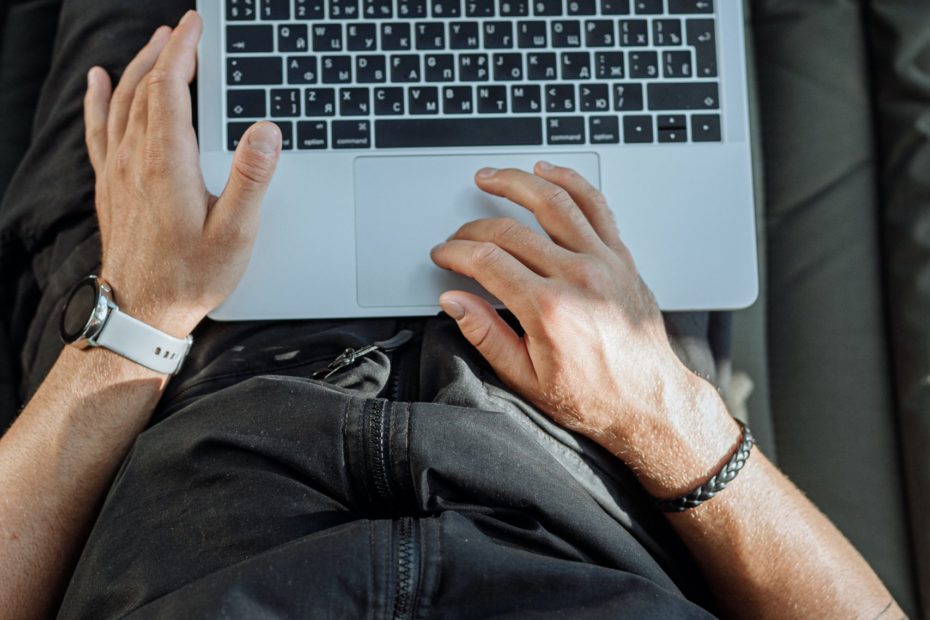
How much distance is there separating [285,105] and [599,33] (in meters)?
0.33

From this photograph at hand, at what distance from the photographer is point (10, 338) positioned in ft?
3.42

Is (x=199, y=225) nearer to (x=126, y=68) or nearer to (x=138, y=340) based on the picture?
(x=138, y=340)

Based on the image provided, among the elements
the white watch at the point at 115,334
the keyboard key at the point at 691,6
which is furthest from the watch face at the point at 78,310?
the keyboard key at the point at 691,6

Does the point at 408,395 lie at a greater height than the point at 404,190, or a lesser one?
lesser

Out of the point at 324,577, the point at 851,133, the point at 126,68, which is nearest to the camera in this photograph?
the point at 324,577

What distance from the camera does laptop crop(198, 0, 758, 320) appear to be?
868 mm

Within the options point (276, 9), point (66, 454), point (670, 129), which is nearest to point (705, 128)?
point (670, 129)

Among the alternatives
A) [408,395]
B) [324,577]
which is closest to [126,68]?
[408,395]

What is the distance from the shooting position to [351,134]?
873mm

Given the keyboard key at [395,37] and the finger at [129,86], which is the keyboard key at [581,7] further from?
the finger at [129,86]

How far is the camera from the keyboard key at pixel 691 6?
90 centimetres

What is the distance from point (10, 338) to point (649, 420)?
2.46 feet

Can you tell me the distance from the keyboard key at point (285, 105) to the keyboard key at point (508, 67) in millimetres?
202

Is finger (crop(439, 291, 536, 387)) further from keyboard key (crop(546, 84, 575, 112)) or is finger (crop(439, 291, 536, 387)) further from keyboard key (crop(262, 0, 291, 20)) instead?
keyboard key (crop(262, 0, 291, 20))
